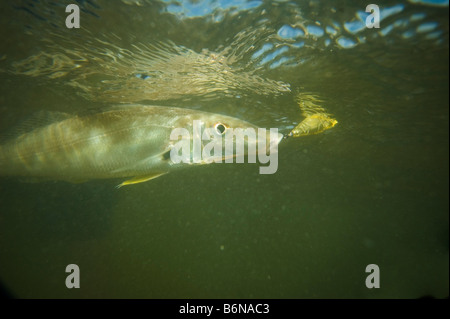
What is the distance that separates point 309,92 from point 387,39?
311cm

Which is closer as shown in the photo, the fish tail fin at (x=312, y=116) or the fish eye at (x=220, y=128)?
the fish eye at (x=220, y=128)

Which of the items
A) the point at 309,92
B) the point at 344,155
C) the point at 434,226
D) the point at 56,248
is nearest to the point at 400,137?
the point at 344,155

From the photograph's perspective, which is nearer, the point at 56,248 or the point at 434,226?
the point at 56,248

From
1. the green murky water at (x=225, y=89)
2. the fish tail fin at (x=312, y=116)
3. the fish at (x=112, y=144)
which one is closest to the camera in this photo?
the fish at (x=112, y=144)

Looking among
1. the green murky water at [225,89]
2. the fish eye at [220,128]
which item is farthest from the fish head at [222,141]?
the green murky water at [225,89]

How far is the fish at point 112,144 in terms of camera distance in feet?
10.6

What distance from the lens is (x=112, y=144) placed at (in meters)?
3.27

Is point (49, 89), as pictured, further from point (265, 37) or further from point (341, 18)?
point (341, 18)

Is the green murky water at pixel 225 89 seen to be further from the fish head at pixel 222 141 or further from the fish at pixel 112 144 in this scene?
the fish head at pixel 222 141

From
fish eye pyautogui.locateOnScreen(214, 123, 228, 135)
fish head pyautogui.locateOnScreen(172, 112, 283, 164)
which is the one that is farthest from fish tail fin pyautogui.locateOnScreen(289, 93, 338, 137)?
fish eye pyautogui.locateOnScreen(214, 123, 228, 135)

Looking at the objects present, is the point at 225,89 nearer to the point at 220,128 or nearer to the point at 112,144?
the point at 220,128

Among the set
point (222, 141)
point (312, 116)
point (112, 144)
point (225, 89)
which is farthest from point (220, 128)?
point (312, 116)
